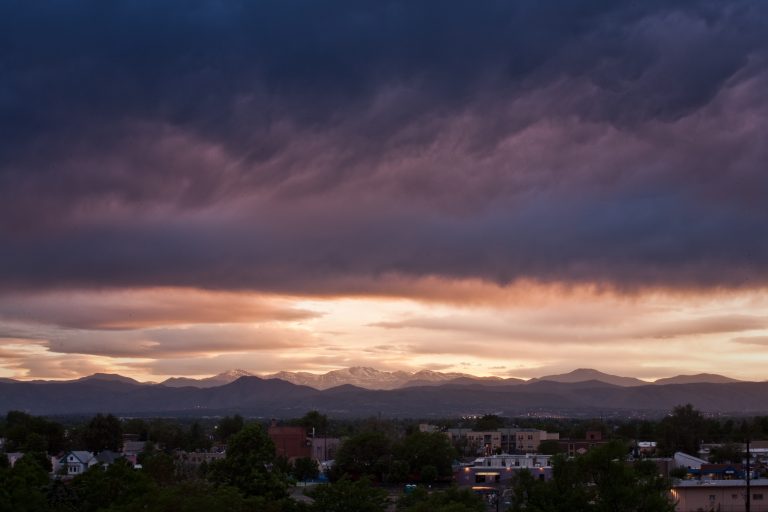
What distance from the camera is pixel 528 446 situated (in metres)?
182

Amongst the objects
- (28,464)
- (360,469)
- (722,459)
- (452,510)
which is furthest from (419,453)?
(452,510)

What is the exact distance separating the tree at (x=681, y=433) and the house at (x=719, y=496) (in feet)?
217

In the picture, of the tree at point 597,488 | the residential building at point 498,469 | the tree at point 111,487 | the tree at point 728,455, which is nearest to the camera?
the tree at point 597,488

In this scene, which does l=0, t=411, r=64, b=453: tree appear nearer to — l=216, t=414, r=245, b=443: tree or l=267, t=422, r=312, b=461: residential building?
l=267, t=422, r=312, b=461: residential building

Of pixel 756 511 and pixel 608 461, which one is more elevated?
pixel 608 461

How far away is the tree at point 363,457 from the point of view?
121 meters

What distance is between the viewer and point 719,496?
78812 millimetres

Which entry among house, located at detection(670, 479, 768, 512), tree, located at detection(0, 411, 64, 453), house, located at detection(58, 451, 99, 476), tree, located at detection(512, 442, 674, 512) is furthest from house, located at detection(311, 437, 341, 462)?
tree, located at detection(512, 442, 674, 512)

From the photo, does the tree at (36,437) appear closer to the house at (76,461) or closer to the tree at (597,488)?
the house at (76,461)

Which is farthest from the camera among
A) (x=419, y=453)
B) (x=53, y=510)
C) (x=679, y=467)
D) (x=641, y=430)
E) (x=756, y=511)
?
(x=641, y=430)

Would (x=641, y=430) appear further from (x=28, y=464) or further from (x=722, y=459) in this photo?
(x=28, y=464)

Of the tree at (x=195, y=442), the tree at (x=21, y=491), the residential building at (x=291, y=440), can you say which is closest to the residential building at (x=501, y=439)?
the residential building at (x=291, y=440)

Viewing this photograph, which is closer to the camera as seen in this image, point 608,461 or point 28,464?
point 608,461

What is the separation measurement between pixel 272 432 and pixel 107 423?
26.6 meters
